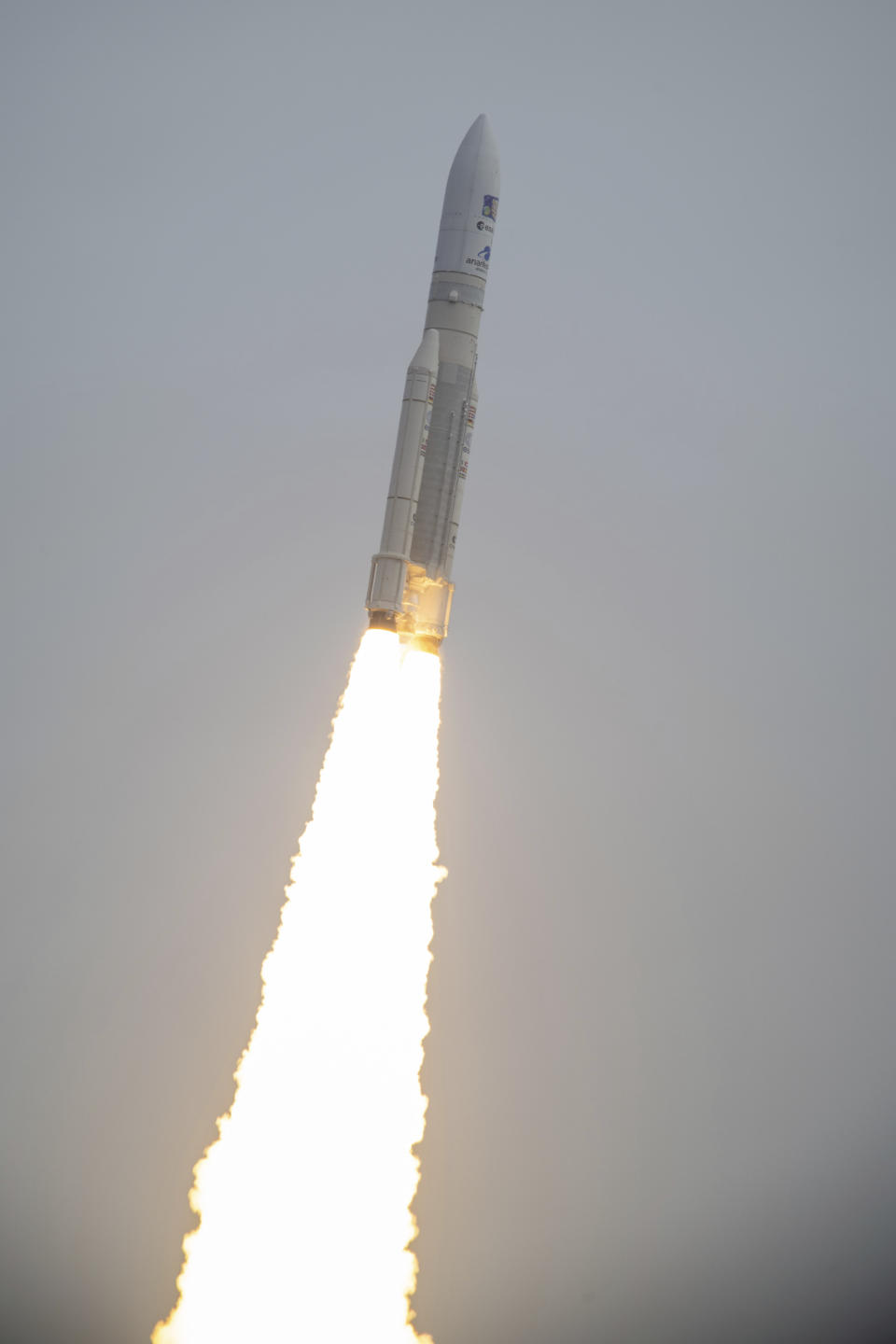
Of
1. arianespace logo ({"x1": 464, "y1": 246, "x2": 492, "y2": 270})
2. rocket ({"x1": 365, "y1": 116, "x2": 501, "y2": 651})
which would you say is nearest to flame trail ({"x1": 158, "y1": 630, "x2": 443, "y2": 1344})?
rocket ({"x1": 365, "y1": 116, "x2": 501, "y2": 651})

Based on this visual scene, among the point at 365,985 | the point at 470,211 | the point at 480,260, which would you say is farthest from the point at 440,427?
the point at 365,985

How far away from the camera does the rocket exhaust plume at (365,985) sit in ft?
74.1

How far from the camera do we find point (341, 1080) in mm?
23703

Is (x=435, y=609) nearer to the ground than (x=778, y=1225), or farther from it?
farther from it

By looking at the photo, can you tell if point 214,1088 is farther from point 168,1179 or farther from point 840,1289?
point 840,1289

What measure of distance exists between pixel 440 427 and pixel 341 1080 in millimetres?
9888

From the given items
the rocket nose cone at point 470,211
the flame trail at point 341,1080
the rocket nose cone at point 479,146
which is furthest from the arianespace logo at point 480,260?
the flame trail at point 341,1080

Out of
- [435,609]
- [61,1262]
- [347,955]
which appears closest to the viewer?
[347,955]

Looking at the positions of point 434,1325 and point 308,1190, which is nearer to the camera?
point 308,1190

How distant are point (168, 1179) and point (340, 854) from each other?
16.0 meters

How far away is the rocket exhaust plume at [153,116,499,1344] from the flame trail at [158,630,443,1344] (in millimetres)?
24

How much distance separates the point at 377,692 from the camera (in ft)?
83.7

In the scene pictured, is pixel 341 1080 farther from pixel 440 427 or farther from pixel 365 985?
pixel 440 427

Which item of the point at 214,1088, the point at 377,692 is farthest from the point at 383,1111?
the point at 214,1088
